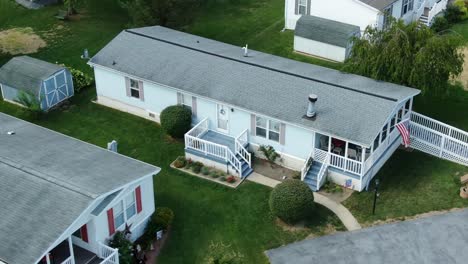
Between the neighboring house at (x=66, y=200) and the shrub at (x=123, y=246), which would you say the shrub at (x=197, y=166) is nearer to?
the neighboring house at (x=66, y=200)

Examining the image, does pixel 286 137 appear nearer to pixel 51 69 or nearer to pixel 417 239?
pixel 417 239

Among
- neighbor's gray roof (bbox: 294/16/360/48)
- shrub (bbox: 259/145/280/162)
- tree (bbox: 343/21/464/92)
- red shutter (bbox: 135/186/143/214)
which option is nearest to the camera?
red shutter (bbox: 135/186/143/214)

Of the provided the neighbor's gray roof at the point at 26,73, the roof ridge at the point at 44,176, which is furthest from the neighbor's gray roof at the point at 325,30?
the roof ridge at the point at 44,176

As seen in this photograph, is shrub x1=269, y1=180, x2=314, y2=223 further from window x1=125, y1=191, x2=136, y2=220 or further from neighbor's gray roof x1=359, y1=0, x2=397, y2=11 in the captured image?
neighbor's gray roof x1=359, y1=0, x2=397, y2=11

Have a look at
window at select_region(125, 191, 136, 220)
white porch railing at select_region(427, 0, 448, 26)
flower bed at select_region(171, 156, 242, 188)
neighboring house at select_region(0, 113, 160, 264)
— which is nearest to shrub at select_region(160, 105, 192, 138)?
flower bed at select_region(171, 156, 242, 188)

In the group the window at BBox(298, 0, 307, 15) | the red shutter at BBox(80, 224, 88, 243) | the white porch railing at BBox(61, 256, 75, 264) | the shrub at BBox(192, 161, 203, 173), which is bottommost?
the shrub at BBox(192, 161, 203, 173)

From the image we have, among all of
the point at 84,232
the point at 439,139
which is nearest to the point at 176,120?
the point at 84,232

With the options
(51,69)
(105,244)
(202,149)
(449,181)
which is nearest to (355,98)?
(449,181)
